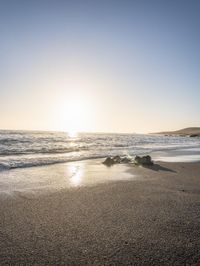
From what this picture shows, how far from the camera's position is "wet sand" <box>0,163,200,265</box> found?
3615 mm

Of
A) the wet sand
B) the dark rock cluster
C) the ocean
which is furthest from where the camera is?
the ocean

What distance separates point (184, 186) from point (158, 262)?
550cm

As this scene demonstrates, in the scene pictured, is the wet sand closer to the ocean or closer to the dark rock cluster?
the dark rock cluster

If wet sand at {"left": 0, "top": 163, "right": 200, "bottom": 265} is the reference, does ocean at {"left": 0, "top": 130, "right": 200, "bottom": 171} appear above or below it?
below

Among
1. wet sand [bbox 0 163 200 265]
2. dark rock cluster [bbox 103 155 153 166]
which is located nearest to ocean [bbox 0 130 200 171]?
dark rock cluster [bbox 103 155 153 166]

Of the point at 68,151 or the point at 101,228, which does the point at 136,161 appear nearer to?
the point at 101,228

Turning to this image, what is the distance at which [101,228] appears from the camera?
15.3 feet

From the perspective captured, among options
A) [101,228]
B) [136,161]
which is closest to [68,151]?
[136,161]

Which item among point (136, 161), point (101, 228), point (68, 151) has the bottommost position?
point (68, 151)

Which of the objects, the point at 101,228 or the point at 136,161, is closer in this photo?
the point at 101,228

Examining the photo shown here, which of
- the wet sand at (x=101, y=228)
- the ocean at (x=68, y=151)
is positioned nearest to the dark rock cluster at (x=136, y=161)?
the ocean at (x=68, y=151)

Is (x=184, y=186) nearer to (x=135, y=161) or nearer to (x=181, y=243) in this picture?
(x=181, y=243)

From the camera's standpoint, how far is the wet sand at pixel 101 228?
3.62m

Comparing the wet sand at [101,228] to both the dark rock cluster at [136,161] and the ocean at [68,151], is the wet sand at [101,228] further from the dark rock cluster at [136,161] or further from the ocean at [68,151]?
the ocean at [68,151]
